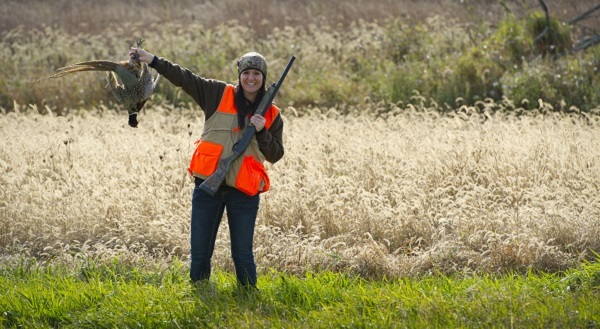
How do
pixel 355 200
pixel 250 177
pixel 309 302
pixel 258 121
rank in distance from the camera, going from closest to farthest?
pixel 258 121
pixel 250 177
pixel 309 302
pixel 355 200

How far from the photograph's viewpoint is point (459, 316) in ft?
17.3

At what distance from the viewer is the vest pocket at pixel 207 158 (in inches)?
223

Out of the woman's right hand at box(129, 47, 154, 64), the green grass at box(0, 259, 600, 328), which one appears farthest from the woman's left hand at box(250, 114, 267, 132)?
the green grass at box(0, 259, 600, 328)

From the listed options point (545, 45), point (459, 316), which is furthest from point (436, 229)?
point (545, 45)

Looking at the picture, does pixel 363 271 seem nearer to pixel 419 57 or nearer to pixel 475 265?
pixel 475 265

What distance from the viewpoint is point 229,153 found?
5.72 metres

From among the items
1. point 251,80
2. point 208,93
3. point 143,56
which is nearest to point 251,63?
point 251,80

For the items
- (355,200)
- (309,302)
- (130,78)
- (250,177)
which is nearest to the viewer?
(250,177)

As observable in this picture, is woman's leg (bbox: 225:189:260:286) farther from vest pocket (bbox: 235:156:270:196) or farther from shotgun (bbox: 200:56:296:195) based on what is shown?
shotgun (bbox: 200:56:296:195)

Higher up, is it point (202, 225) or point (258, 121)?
point (258, 121)

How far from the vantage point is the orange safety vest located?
5652 mm

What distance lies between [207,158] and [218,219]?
1.53 ft

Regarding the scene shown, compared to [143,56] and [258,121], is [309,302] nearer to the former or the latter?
[258,121]

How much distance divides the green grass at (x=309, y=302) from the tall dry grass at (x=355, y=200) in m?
0.55
